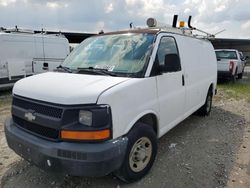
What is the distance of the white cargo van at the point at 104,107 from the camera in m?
2.70

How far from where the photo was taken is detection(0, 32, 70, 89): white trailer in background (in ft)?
31.8

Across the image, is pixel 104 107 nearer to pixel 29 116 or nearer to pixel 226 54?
pixel 29 116

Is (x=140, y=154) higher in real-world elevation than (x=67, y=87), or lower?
lower

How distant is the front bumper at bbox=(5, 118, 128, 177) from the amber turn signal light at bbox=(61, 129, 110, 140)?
0.23ft

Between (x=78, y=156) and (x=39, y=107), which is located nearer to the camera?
(x=78, y=156)

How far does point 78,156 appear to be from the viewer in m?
2.66

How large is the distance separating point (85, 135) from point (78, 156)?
232 mm

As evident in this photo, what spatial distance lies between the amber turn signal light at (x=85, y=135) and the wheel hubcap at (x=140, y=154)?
651 millimetres

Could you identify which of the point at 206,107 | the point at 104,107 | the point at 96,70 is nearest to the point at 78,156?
the point at 104,107

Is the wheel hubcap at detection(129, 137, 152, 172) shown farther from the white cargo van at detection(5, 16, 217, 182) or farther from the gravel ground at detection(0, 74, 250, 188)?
the gravel ground at detection(0, 74, 250, 188)

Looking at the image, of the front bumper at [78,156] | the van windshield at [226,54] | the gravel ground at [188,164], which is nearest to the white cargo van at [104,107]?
the front bumper at [78,156]

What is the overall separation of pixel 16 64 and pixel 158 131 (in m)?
8.05

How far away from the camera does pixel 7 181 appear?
349 cm

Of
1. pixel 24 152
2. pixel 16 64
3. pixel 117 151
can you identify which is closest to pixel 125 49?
pixel 117 151
